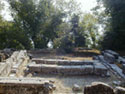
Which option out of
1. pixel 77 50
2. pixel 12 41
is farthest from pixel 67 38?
pixel 12 41

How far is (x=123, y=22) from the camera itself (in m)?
10.1

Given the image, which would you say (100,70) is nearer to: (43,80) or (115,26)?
(43,80)

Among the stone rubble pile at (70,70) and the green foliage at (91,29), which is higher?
the green foliage at (91,29)

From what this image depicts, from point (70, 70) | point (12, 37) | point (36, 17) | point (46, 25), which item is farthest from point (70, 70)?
point (12, 37)

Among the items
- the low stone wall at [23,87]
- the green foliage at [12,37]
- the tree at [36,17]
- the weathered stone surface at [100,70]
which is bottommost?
the weathered stone surface at [100,70]

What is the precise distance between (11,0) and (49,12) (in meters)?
4.82

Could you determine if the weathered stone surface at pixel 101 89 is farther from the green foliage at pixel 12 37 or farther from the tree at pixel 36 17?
the green foliage at pixel 12 37

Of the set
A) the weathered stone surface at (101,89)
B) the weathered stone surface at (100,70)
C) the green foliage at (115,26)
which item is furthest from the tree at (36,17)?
the weathered stone surface at (101,89)

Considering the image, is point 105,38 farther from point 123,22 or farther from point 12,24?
point 12,24

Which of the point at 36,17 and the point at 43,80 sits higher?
the point at 36,17

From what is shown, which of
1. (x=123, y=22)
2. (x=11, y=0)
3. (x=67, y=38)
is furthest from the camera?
(x=11, y=0)

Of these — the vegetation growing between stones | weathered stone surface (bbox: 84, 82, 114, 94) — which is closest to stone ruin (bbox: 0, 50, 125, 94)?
weathered stone surface (bbox: 84, 82, 114, 94)

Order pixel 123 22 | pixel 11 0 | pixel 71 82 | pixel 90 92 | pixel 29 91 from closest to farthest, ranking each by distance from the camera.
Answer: pixel 90 92, pixel 29 91, pixel 71 82, pixel 123 22, pixel 11 0

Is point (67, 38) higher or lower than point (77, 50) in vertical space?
higher
